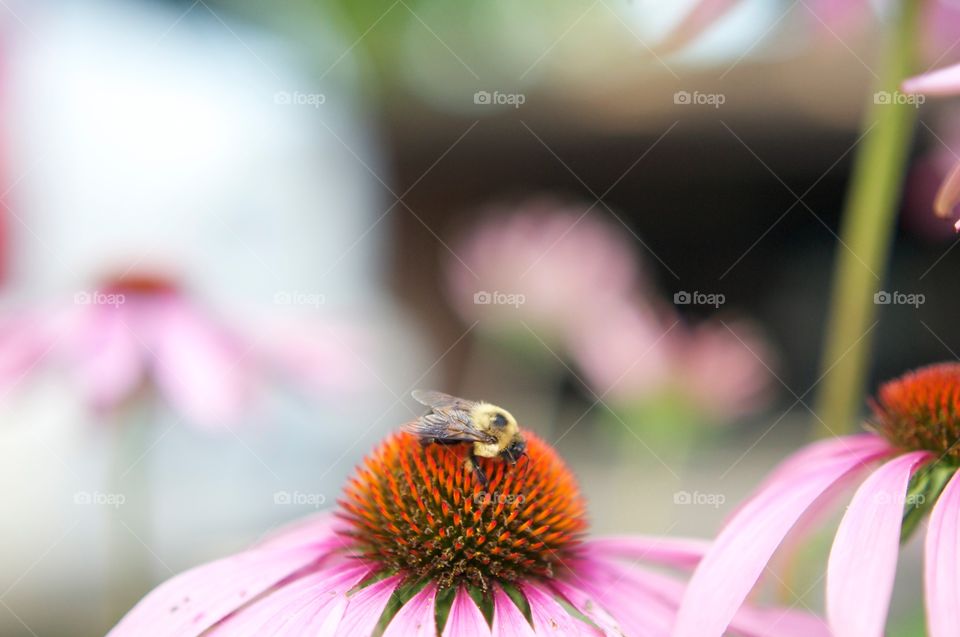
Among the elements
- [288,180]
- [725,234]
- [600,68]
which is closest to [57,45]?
[288,180]

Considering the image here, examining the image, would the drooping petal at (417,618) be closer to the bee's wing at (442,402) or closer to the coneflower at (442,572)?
the coneflower at (442,572)

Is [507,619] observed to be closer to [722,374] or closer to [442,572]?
[442,572]

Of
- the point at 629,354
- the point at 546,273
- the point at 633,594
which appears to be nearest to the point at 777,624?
the point at 633,594

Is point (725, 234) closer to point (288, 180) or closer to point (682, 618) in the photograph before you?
point (288, 180)

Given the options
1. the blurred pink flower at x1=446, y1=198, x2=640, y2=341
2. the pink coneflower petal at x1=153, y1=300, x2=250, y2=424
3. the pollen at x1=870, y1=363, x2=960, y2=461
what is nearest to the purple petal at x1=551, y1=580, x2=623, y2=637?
the pollen at x1=870, y1=363, x2=960, y2=461

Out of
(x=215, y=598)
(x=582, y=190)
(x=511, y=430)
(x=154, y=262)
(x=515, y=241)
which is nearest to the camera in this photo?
(x=215, y=598)

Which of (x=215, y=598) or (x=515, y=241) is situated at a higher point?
(x=515, y=241)

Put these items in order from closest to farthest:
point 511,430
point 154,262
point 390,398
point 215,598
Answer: point 215,598 < point 511,430 < point 154,262 < point 390,398
